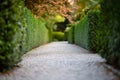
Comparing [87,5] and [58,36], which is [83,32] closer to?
[87,5]

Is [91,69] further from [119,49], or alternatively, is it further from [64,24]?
[64,24]

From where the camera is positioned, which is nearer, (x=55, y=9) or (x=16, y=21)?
(x=16, y=21)

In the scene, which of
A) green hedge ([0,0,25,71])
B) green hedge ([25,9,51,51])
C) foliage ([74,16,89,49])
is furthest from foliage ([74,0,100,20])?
green hedge ([0,0,25,71])

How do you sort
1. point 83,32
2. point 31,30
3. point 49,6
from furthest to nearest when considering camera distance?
point 49,6 < point 83,32 < point 31,30

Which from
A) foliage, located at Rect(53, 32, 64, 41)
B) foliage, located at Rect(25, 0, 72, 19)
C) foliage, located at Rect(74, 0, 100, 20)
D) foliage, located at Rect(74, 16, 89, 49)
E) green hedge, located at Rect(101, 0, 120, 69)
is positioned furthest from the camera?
foliage, located at Rect(53, 32, 64, 41)

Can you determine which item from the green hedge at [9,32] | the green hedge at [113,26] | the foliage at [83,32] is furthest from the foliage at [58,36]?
the green hedge at [9,32]

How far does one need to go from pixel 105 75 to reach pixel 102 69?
77 cm

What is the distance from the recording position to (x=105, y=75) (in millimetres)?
7059

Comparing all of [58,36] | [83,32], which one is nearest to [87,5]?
[83,32]

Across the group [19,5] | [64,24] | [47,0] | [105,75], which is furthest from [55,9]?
[64,24]

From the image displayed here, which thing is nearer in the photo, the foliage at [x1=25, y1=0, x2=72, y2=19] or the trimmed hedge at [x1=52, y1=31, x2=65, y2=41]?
the foliage at [x1=25, y1=0, x2=72, y2=19]

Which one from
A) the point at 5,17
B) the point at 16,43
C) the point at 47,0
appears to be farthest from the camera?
the point at 47,0

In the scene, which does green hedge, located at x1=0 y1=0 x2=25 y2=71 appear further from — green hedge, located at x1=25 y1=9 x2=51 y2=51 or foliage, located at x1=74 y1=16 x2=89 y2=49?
foliage, located at x1=74 y1=16 x2=89 y2=49

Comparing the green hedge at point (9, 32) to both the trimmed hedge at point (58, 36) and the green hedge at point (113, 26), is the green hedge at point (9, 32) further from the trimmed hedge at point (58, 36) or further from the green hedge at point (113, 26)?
the trimmed hedge at point (58, 36)
